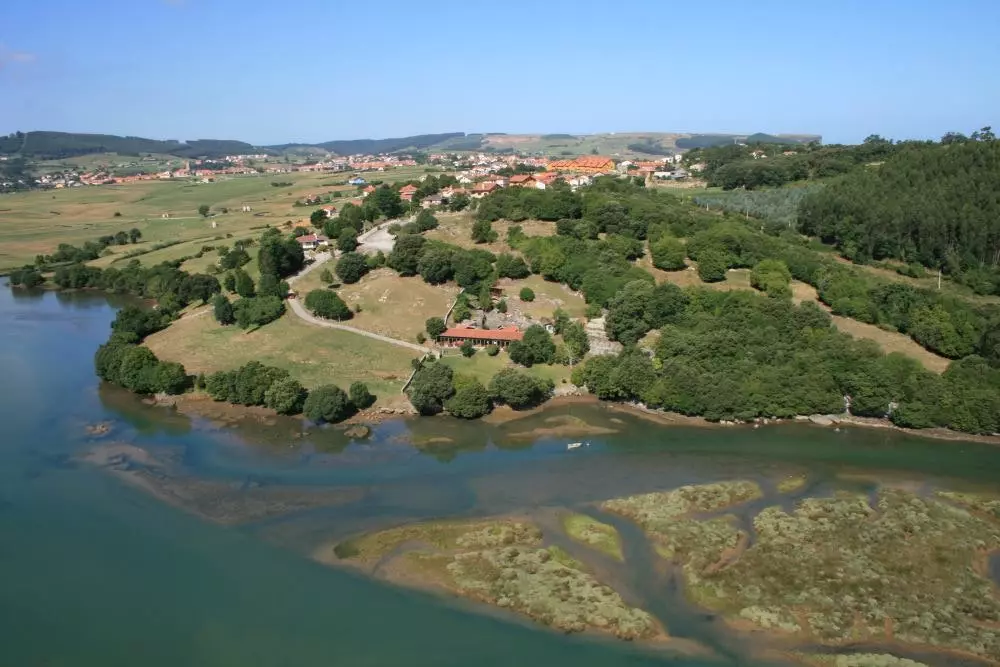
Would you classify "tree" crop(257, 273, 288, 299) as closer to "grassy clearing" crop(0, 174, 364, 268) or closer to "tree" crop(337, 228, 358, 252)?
"tree" crop(337, 228, 358, 252)

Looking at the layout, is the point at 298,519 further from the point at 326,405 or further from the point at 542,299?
the point at 542,299

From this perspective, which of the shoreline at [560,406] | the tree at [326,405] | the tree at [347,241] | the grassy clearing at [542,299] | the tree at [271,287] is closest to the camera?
the shoreline at [560,406]

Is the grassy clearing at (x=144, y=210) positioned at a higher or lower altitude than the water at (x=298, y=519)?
higher

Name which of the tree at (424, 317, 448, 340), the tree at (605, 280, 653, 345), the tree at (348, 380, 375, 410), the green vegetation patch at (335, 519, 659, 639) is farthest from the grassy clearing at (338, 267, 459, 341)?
the green vegetation patch at (335, 519, 659, 639)

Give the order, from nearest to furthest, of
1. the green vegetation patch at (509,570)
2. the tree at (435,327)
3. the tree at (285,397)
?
the green vegetation patch at (509,570) < the tree at (285,397) < the tree at (435,327)

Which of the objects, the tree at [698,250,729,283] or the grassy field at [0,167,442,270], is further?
the grassy field at [0,167,442,270]

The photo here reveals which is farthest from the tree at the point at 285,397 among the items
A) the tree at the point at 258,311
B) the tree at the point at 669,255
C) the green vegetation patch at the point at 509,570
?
the tree at the point at 669,255

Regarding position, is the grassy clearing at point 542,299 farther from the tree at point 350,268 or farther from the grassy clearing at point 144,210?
the grassy clearing at point 144,210

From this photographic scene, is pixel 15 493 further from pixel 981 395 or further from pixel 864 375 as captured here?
pixel 981 395
